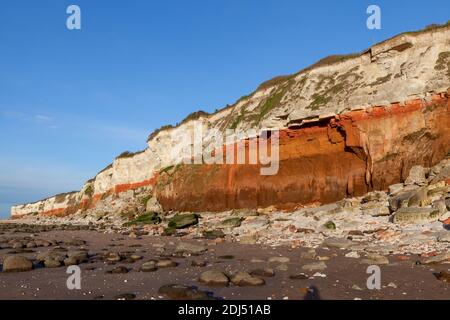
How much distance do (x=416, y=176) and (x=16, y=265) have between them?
20.1m

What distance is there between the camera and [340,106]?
28.5 meters

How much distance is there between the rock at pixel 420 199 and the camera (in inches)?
725

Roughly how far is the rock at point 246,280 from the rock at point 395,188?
14611mm

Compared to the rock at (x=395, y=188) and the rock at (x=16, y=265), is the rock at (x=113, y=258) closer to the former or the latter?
the rock at (x=16, y=265)

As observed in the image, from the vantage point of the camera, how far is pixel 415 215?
1703 centimetres

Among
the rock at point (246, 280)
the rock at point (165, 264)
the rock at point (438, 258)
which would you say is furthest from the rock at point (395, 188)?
the rock at point (246, 280)

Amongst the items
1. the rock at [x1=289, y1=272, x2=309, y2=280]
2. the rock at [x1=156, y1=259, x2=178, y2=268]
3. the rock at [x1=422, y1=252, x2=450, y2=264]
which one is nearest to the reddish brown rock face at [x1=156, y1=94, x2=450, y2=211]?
the rock at [x1=422, y1=252, x2=450, y2=264]

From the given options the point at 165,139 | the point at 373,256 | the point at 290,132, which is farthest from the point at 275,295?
the point at 165,139

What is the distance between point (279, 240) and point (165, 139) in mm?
41778

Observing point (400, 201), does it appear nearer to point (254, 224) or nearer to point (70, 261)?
point (254, 224)

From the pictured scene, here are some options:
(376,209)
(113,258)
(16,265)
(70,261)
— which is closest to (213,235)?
(113,258)

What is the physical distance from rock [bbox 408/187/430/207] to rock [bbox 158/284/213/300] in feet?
44.0

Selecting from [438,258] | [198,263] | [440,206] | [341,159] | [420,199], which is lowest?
[198,263]
